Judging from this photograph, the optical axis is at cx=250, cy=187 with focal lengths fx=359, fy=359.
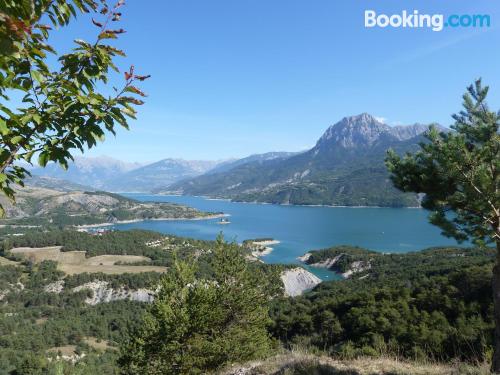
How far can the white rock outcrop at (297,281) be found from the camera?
10162 centimetres

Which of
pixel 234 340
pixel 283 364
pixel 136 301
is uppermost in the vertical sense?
pixel 283 364

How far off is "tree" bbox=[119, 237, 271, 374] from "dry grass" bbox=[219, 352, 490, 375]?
11517 mm

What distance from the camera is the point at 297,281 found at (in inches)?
4144

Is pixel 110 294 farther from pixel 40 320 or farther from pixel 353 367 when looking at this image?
pixel 353 367

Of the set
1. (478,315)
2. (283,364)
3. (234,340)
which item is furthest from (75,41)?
(478,315)

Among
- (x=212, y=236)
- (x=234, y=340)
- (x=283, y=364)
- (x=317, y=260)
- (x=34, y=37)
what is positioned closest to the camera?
(x=34, y=37)

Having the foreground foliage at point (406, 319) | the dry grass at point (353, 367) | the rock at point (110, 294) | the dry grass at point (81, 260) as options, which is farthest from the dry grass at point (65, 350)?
the dry grass at point (353, 367)

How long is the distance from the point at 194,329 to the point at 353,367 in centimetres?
1498

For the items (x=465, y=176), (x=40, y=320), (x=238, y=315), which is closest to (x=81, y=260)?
(x=40, y=320)

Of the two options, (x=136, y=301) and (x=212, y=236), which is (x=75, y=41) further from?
(x=212, y=236)

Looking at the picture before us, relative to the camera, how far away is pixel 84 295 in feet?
360

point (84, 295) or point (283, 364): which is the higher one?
point (283, 364)

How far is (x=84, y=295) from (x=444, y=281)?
9857cm

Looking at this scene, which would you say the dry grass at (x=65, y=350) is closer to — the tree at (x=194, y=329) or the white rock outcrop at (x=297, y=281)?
the white rock outcrop at (x=297, y=281)
